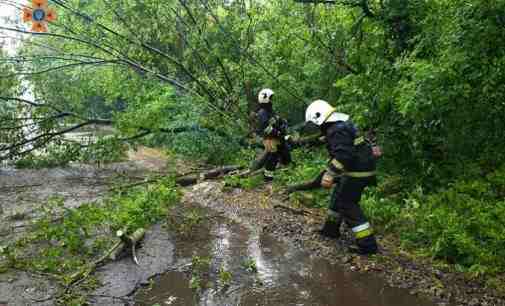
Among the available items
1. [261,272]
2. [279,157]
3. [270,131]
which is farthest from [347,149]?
[279,157]

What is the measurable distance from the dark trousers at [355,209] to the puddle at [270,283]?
45 cm

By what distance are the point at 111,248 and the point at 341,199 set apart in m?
2.52

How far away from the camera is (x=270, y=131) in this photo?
24.2ft

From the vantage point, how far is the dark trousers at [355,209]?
4453 mm

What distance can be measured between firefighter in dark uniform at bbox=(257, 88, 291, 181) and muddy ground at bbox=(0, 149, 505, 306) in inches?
54.3

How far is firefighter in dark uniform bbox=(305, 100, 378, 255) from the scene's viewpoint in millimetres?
4457

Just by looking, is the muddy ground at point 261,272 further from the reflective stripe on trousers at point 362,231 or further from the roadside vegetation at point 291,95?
the roadside vegetation at point 291,95

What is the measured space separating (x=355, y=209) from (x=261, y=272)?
4.05 ft

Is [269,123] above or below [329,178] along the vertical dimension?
above

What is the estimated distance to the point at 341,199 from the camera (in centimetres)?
462

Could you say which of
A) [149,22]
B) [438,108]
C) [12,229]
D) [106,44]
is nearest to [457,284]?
[438,108]

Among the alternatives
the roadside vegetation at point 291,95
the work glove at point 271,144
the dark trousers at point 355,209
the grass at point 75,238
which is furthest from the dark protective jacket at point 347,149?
the work glove at point 271,144

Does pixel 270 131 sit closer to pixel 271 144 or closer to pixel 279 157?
pixel 271 144

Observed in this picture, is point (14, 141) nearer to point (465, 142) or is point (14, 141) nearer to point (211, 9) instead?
point (211, 9)
